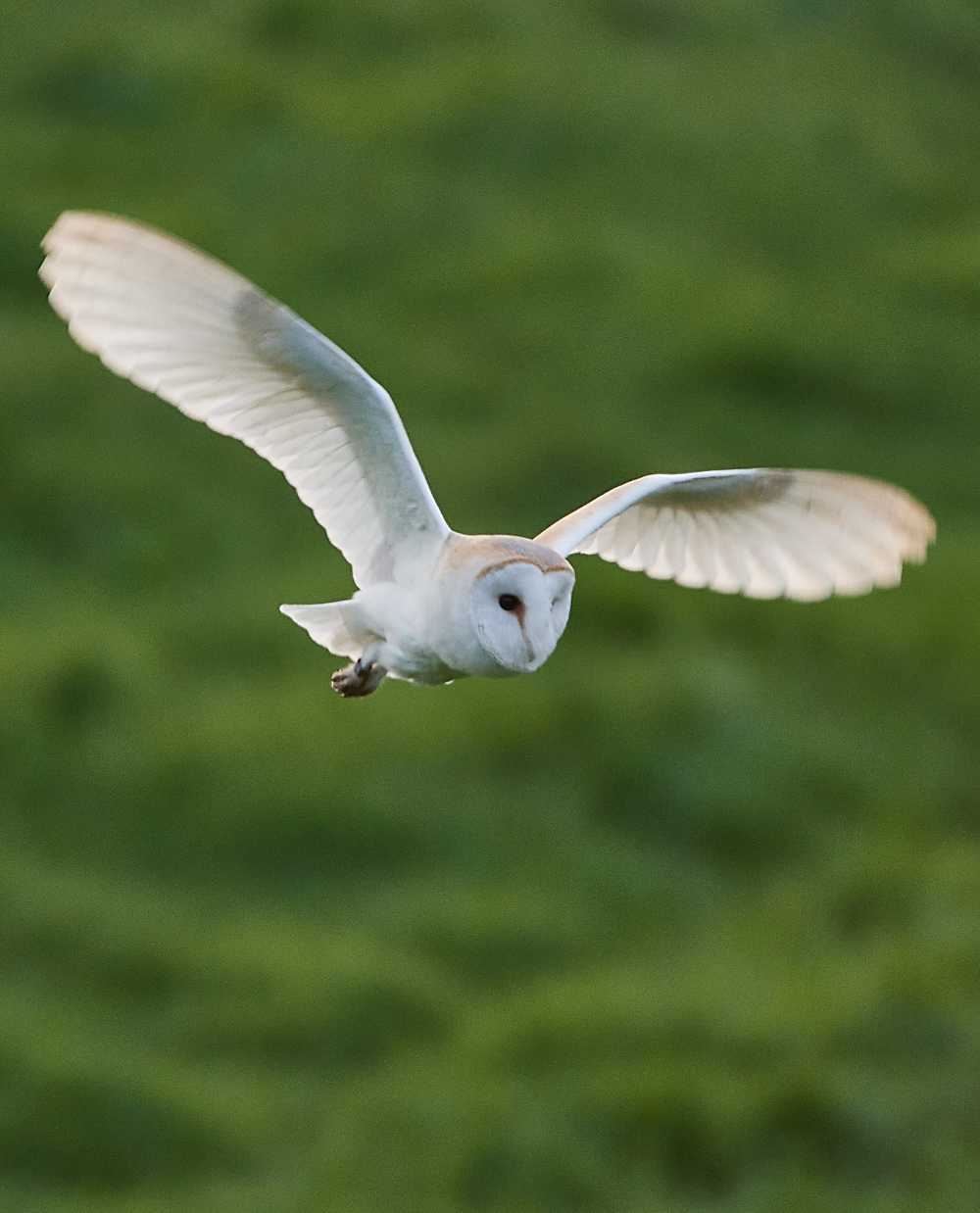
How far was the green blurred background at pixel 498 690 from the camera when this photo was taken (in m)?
A: 9.59

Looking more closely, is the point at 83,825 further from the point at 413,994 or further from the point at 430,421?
the point at 430,421

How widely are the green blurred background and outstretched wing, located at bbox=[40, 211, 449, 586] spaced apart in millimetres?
5616

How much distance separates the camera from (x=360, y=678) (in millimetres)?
3861

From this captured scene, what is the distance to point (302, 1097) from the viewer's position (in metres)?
9.96

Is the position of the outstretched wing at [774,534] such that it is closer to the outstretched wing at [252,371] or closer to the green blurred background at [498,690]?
the outstretched wing at [252,371]

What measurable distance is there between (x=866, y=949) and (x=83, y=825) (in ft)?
12.3

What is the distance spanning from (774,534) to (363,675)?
Answer: 1080 millimetres

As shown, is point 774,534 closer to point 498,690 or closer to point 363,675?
point 363,675

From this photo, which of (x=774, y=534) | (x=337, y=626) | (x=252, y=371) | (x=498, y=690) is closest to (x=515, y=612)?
(x=337, y=626)

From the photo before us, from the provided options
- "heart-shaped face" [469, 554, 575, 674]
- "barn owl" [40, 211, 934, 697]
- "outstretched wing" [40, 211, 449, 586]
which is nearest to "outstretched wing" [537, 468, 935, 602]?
"barn owl" [40, 211, 934, 697]

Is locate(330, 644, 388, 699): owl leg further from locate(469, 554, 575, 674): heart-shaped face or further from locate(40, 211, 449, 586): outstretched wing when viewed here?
locate(469, 554, 575, 674): heart-shaped face

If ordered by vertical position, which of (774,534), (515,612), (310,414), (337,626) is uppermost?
(774,534)

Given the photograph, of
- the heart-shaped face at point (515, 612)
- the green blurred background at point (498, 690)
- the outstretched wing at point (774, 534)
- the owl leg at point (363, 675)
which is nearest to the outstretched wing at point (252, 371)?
the owl leg at point (363, 675)

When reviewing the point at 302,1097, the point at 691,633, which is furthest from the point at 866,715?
the point at 302,1097
